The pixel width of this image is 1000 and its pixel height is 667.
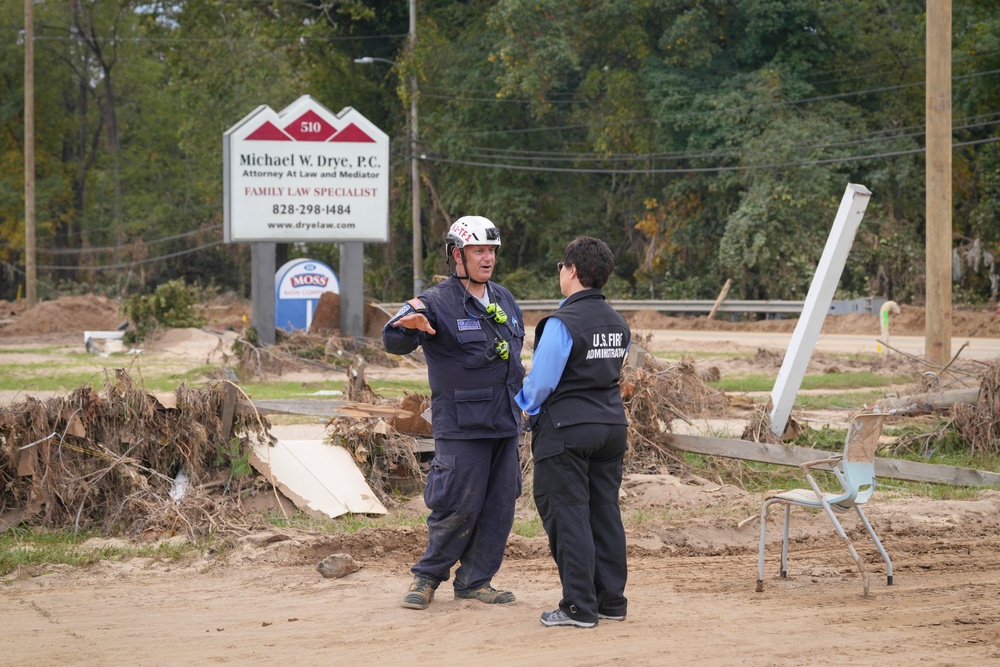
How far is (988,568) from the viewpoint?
6.93 metres

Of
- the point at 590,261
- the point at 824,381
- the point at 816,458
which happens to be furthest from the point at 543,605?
the point at 824,381

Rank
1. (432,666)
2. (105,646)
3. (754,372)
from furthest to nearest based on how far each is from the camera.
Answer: (754,372), (105,646), (432,666)

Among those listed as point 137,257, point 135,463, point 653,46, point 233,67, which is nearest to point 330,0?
point 233,67

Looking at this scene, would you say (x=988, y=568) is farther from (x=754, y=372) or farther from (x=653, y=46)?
(x=653, y=46)

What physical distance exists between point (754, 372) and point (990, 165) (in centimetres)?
1788

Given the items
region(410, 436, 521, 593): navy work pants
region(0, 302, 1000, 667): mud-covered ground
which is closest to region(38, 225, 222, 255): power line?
region(0, 302, 1000, 667): mud-covered ground

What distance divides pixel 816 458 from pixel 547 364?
4.39 m

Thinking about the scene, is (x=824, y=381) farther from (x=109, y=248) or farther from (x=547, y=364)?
(x=109, y=248)

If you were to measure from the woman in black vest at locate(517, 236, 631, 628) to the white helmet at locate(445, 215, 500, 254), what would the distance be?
52 cm

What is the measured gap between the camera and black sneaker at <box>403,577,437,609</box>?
592 centimetres

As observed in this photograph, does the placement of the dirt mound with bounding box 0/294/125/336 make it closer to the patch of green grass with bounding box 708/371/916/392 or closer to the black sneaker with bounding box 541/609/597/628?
the patch of green grass with bounding box 708/371/916/392

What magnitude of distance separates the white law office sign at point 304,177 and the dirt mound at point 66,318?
13.0 metres

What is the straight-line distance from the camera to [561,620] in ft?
18.3

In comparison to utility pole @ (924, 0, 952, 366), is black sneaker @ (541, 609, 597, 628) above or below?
below
